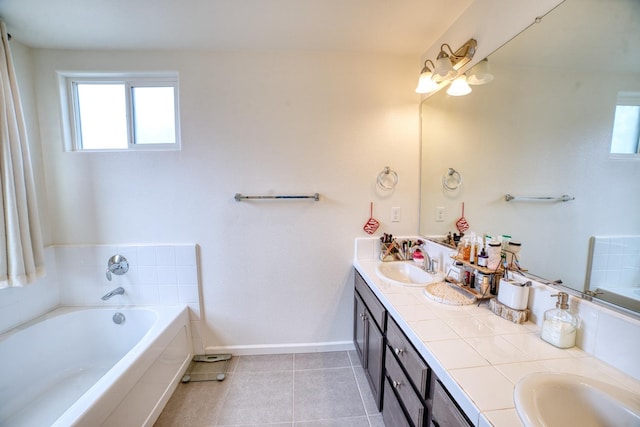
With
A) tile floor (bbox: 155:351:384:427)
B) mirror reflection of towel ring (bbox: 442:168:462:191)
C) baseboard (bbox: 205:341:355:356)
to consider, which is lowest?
tile floor (bbox: 155:351:384:427)

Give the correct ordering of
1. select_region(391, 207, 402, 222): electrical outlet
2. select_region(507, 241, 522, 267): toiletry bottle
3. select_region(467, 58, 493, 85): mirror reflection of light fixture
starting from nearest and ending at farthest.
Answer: select_region(507, 241, 522, 267): toiletry bottle, select_region(467, 58, 493, 85): mirror reflection of light fixture, select_region(391, 207, 402, 222): electrical outlet

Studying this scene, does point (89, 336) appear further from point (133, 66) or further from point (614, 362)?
point (614, 362)

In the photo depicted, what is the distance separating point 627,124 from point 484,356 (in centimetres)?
90

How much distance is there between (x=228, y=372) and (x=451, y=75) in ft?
8.70

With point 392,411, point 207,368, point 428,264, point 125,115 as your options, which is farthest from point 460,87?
point 207,368

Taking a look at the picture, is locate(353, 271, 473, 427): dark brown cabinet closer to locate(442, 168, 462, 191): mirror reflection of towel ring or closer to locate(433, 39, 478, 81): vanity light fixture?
locate(442, 168, 462, 191): mirror reflection of towel ring

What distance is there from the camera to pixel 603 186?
2.79ft

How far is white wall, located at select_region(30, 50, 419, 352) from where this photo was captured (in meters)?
1.79

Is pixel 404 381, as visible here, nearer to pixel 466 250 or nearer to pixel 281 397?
pixel 466 250

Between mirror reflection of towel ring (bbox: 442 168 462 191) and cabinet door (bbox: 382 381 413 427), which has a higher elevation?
mirror reflection of towel ring (bbox: 442 168 462 191)

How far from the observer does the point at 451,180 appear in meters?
1.67

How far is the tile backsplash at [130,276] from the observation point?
1.84 meters

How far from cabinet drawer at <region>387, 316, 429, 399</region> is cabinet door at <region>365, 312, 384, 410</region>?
0.15 metres

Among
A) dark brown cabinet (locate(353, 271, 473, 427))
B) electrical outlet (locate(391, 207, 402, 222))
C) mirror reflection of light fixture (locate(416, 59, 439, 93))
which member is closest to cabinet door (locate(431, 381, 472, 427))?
dark brown cabinet (locate(353, 271, 473, 427))
